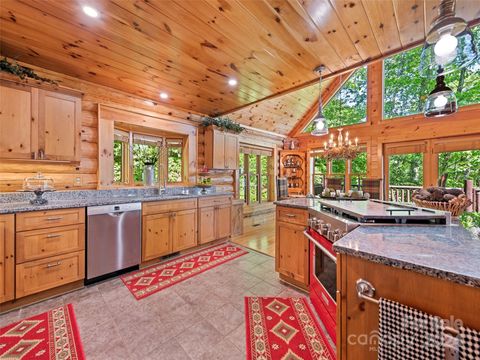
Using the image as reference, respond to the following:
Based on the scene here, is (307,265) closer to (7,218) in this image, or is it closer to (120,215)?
(120,215)

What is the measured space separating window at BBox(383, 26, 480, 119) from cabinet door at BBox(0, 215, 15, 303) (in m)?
6.60

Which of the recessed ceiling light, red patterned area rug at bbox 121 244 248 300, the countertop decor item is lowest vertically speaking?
red patterned area rug at bbox 121 244 248 300

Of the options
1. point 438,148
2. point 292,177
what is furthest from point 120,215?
point 438,148

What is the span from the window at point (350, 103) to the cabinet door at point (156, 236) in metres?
5.30

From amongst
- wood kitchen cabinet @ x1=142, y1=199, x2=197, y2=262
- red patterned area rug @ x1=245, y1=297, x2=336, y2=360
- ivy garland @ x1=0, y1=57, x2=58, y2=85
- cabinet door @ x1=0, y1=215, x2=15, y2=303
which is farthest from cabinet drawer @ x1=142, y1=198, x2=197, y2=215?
ivy garland @ x1=0, y1=57, x2=58, y2=85

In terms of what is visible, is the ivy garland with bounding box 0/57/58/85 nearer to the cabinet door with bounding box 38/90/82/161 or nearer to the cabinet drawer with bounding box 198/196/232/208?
the cabinet door with bounding box 38/90/82/161

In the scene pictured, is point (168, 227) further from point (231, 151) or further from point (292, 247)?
point (231, 151)

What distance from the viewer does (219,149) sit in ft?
13.8

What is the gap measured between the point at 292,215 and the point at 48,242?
2542 mm

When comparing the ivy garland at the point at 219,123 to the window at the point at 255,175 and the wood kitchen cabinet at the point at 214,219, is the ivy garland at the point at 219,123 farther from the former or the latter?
Result: the wood kitchen cabinet at the point at 214,219

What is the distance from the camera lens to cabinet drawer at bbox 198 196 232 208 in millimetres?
3561

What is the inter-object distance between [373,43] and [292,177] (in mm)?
4603

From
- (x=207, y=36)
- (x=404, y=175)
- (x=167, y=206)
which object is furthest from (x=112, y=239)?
(x=404, y=175)

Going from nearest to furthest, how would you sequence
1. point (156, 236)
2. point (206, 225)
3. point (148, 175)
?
point (156, 236)
point (148, 175)
point (206, 225)
